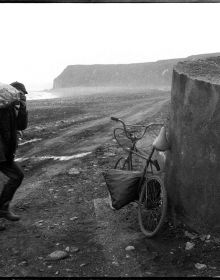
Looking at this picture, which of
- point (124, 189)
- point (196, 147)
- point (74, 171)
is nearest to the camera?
point (196, 147)

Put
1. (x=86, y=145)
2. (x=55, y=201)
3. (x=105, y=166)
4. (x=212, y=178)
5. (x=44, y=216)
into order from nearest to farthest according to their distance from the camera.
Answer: (x=212, y=178) → (x=44, y=216) → (x=55, y=201) → (x=105, y=166) → (x=86, y=145)

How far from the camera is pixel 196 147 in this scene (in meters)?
4.52

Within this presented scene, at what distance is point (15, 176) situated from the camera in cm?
543

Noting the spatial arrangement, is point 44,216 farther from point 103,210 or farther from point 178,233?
point 178,233

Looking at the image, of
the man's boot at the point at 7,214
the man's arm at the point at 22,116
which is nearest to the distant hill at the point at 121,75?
the man's boot at the point at 7,214

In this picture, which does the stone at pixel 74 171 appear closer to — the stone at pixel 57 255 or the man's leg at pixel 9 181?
the man's leg at pixel 9 181

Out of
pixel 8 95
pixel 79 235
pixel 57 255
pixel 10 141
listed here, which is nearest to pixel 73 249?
pixel 57 255

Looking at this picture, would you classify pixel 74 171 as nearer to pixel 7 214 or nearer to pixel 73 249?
pixel 7 214

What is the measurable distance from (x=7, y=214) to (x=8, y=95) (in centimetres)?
168

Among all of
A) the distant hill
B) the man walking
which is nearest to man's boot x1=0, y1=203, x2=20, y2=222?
the man walking

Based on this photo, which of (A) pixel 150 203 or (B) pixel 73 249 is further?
(A) pixel 150 203

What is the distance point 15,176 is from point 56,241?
1052 millimetres

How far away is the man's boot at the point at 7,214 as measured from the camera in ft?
18.3

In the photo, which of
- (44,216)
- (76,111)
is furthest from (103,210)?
(76,111)
